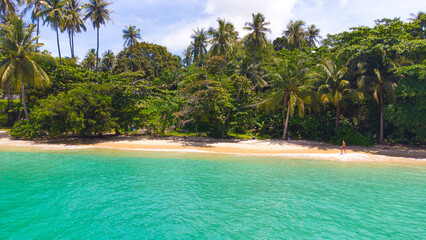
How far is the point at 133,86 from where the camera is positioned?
2850 centimetres

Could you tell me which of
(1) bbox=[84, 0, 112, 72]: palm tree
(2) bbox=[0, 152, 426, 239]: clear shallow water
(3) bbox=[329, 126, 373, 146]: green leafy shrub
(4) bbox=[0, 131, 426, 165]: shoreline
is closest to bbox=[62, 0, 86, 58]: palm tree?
(1) bbox=[84, 0, 112, 72]: palm tree

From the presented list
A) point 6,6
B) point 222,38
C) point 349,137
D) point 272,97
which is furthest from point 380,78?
point 6,6

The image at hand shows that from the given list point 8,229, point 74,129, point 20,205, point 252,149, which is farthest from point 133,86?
point 8,229

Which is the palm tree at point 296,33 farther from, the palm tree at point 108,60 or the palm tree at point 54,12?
the palm tree at point 108,60

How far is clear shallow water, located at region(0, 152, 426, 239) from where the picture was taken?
312 inches

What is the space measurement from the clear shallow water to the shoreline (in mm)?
3606

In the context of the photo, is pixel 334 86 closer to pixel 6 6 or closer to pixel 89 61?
pixel 6 6

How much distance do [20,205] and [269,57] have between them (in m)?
39.0

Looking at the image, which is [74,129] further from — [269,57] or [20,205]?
[269,57]

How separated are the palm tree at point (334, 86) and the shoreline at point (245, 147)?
493 centimetres

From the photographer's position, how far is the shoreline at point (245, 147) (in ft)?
68.4

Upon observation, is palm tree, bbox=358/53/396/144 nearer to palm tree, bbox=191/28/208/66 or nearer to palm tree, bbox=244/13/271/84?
palm tree, bbox=244/13/271/84

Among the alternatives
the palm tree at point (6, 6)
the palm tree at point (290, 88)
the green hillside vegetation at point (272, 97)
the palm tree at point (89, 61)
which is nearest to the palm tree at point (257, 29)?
the green hillside vegetation at point (272, 97)

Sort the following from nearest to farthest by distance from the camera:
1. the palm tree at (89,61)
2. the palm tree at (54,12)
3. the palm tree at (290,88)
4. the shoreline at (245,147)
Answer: the shoreline at (245,147), the palm tree at (290,88), the palm tree at (54,12), the palm tree at (89,61)
